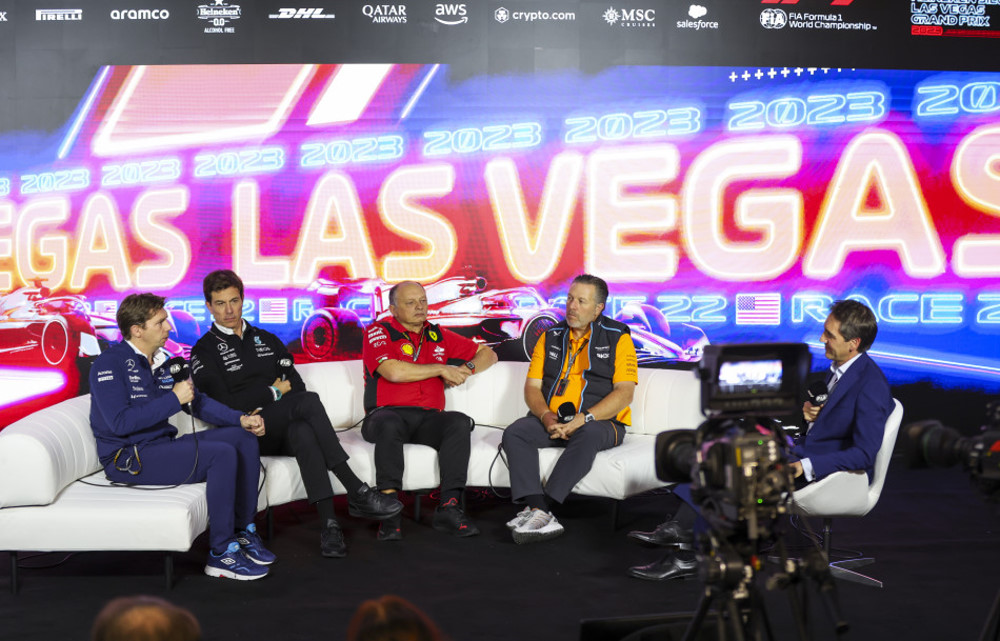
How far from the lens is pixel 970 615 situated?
3424 millimetres

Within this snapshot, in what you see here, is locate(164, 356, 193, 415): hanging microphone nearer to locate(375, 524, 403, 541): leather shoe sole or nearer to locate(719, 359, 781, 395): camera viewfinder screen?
locate(375, 524, 403, 541): leather shoe sole

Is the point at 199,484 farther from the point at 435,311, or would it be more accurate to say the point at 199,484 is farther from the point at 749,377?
the point at 749,377

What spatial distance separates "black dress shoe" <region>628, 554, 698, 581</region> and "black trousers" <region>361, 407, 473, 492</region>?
104cm

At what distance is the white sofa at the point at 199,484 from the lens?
3.69 m

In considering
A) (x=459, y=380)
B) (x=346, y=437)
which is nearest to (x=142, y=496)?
(x=346, y=437)

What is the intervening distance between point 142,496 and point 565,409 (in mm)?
1920

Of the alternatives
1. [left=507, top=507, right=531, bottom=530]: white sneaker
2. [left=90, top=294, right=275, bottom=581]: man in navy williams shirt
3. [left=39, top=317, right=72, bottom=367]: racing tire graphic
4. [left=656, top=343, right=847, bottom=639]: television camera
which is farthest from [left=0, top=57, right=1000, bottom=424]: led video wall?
[left=656, top=343, right=847, bottom=639]: television camera

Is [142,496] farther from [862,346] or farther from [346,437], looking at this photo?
[862,346]

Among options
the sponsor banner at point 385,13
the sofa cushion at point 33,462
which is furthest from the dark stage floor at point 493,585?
the sponsor banner at point 385,13

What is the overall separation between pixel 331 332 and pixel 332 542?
2.10 metres

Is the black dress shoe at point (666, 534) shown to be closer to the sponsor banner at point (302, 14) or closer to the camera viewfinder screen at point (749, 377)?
the camera viewfinder screen at point (749, 377)

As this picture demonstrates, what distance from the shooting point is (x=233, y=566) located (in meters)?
3.88

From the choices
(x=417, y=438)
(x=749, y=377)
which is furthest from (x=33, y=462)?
(x=749, y=377)

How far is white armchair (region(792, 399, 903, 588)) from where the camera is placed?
3.72 meters
